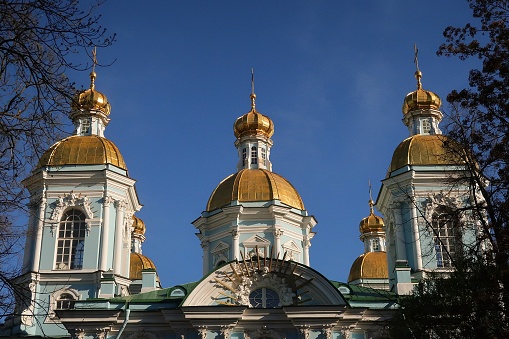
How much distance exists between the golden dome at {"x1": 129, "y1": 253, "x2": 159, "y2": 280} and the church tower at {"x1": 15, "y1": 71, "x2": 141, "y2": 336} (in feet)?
27.6

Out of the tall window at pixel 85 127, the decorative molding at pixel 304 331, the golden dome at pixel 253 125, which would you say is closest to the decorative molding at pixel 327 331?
the decorative molding at pixel 304 331

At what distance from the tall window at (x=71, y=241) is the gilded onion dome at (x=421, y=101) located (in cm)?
1400

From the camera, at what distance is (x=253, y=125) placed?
3288 cm

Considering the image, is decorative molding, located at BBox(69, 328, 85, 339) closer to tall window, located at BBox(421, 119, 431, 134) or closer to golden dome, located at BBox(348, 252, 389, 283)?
tall window, located at BBox(421, 119, 431, 134)

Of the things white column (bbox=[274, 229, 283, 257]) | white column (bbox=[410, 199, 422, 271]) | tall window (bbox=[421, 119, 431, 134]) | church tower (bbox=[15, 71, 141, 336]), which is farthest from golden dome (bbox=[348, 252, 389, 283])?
church tower (bbox=[15, 71, 141, 336])

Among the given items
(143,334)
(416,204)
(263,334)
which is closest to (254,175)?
(416,204)

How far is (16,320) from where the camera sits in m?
25.0

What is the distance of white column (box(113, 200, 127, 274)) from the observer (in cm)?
2603

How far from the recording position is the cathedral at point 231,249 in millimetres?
22812

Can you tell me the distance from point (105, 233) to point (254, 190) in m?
6.50

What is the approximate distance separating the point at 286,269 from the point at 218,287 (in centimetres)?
228

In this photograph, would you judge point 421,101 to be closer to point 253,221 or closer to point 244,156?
point 244,156

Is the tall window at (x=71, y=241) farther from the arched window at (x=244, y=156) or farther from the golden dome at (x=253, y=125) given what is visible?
the golden dome at (x=253, y=125)

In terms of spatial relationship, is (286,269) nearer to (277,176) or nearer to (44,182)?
(277,176)
